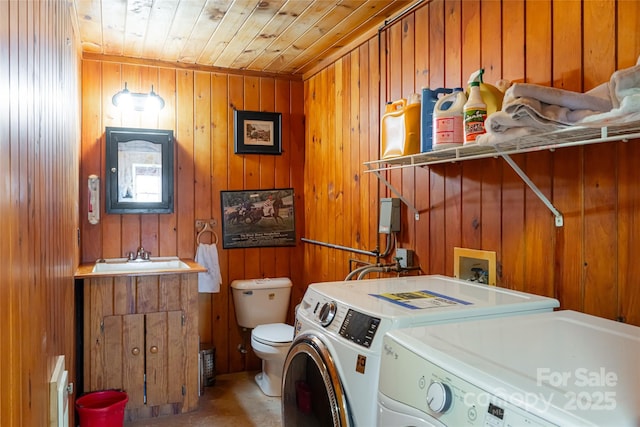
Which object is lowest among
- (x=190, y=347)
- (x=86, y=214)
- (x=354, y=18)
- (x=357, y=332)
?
(x=190, y=347)

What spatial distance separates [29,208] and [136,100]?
2184 mm

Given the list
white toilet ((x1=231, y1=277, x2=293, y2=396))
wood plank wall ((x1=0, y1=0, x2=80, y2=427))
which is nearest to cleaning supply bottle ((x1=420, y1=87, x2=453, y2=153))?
wood plank wall ((x1=0, y1=0, x2=80, y2=427))

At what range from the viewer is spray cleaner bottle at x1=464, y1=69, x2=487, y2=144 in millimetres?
1495

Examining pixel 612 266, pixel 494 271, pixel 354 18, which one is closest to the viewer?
pixel 612 266

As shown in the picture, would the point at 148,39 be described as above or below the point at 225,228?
above

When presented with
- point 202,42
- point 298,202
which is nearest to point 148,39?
point 202,42

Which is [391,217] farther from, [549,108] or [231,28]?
[231,28]

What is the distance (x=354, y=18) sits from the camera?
8.09ft

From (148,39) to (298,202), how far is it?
1.55m

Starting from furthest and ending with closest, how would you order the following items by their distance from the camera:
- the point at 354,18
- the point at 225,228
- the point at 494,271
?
1. the point at 225,228
2. the point at 354,18
3. the point at 494,271

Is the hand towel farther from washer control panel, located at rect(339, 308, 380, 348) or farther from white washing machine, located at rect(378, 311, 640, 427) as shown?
white washing machine, located at rect(378, 311, 640, 427)

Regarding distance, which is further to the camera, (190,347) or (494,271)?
(190,347)

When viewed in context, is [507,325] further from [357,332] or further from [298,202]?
[298,202]

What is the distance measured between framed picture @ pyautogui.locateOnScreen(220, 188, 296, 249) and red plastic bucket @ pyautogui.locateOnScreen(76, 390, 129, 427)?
4.06ft
